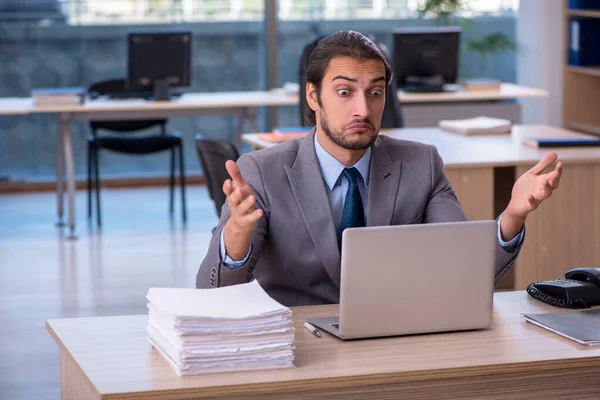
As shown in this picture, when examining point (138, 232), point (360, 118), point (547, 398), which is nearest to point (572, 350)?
point (547, 398)

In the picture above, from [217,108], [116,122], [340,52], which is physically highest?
[340,52]

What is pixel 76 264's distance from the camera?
5.87 meters

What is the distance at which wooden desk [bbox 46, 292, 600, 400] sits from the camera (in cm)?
193

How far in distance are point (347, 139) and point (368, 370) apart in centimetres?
78

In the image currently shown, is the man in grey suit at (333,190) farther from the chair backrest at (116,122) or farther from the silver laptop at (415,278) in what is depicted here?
the chair backrest at (116,122)

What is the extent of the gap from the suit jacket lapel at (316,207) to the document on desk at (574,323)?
512 mm

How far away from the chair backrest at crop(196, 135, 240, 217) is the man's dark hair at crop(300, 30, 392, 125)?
147 centimetres

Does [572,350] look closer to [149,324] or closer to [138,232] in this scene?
[149,324]

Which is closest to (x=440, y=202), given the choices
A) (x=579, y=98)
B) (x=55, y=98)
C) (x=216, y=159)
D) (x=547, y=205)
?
(x=216, y=159)

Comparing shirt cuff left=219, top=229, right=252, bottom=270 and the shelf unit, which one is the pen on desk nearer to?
shirt cuff left=219, top=229, right=252, bottom=270

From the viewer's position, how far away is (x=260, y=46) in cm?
→ 852

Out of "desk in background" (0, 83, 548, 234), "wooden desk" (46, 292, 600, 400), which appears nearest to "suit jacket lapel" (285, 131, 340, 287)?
"wooden desk" (46, 292, 600, 400)

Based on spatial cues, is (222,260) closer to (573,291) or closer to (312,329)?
(312,329)

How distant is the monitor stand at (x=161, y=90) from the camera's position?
Answer: 272 inches
